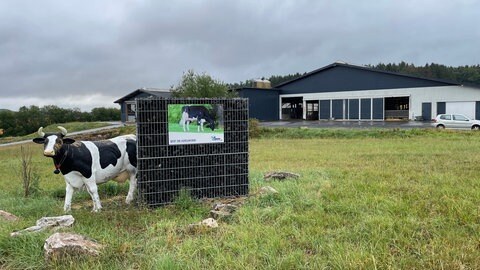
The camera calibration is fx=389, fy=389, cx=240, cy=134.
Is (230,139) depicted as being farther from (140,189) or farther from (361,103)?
(361,103)

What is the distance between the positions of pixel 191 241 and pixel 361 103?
41.0 m

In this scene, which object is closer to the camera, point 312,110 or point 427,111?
point 427,111

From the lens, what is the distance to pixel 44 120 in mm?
58594

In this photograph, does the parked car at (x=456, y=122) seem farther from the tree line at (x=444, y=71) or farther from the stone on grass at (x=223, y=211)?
the tree line at (x=444, y=71)

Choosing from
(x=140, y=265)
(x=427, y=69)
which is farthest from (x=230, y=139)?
(x=427, y=69)

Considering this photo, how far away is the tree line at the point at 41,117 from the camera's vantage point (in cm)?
5594

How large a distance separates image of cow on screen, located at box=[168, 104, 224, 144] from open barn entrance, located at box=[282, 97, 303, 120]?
44.6 m

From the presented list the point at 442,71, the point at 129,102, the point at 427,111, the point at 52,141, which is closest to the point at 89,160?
the point at 52,141

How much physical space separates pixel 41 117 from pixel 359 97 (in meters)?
46.4

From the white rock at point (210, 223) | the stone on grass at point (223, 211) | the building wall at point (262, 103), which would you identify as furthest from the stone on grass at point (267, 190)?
the building wall at point (262, 103)

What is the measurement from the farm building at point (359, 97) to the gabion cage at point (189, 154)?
116ft

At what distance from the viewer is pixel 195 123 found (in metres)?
6.27

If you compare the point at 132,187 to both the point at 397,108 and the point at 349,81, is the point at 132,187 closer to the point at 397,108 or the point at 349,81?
the point at 349,81

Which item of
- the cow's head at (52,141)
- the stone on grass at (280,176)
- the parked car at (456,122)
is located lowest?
the stone on grass at (280,176)
